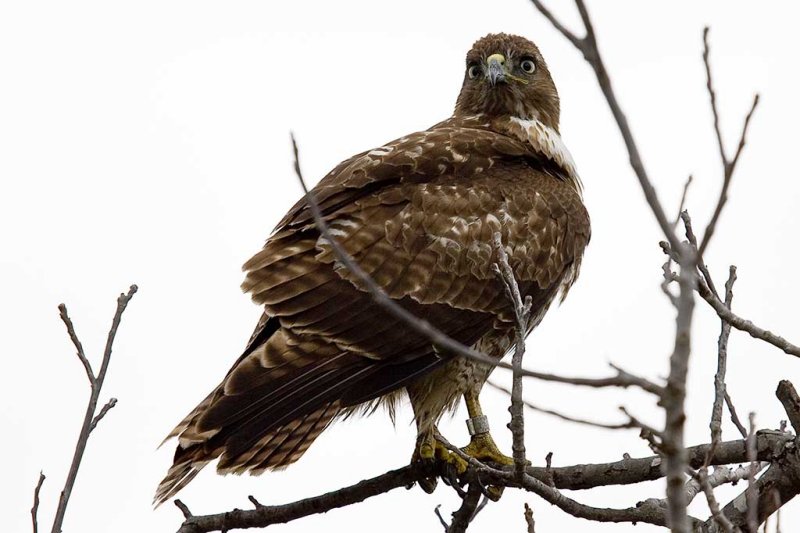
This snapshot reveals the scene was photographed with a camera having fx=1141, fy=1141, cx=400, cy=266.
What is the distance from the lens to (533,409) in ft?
8.57

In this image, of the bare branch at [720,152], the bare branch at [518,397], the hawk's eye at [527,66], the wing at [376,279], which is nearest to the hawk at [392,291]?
the wing at [376,279]

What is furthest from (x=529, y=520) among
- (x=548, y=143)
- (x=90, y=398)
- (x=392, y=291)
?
(x=548, y=143)

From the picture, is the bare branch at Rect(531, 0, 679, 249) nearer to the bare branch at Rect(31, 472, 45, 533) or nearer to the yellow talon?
the bare branch at Rect(31, 472, 45, 533)

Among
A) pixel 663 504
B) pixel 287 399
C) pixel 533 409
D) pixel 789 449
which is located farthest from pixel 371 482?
pixel 533 409

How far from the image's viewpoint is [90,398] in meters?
3.55

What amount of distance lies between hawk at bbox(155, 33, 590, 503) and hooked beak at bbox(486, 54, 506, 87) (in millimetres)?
713

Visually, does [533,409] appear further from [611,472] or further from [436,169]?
[436,169]

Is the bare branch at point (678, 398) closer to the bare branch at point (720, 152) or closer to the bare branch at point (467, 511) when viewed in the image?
the bare branch at point (720, 152)

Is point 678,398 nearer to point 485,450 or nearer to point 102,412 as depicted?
point 102,412

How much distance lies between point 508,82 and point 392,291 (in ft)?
7.13

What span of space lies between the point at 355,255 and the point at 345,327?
0.39m

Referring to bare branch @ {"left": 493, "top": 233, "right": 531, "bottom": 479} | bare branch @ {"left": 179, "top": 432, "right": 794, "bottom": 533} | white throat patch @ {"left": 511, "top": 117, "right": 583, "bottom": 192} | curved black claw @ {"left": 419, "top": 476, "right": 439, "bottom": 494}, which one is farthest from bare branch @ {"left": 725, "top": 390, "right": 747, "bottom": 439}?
white throat patch @ {"left": 511, "top": 117, "right": 583, "bottom": 192}

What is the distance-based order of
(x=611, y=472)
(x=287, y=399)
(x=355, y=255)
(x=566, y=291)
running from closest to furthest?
1. (x=611, y=472)
2. (x=287, y=399)
3. (x=355, y=255)
4. (x=566, y=291)

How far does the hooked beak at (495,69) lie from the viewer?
6.89 meters
